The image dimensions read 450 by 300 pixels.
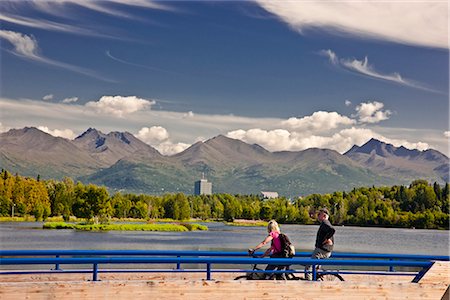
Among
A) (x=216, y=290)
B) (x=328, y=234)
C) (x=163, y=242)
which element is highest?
(x=328, y=234)

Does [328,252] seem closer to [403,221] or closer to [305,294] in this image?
[305,294]

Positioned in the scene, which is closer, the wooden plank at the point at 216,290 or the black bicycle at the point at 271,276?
the wooden plank at the point at 216,290

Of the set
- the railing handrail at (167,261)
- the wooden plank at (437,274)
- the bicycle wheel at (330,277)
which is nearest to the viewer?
the railing handrail at (167,261)

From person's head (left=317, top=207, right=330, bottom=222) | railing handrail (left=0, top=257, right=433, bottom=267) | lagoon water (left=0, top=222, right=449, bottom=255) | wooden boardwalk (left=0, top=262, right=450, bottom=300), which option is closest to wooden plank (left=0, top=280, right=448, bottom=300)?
wooden boardwalk (left=0, top=262, right=450, bottom=300)

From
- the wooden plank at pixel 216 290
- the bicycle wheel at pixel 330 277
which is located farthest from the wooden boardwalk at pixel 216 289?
the bicycle wheel at pixel 330 277

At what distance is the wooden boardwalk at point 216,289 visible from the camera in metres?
15.5

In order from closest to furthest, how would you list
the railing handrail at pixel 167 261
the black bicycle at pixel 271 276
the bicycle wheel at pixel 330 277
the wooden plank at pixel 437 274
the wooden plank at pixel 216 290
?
the wooden plank at pixel 216 290
the railing handrail at pixel 167 261
the black bicycle at pixel 271 276
the wooden plank at pixel 437 274
the bicycle wheel at pixel 330 277

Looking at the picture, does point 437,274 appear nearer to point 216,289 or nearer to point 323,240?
point 323,240

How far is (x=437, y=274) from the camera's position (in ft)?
57.8

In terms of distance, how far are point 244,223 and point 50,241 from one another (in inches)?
4705

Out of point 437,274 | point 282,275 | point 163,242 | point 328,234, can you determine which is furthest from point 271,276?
point 163,242

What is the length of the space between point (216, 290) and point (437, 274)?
577 centimetres

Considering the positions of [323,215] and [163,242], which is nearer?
[323,215]

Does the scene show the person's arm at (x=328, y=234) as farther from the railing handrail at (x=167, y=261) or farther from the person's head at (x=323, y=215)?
the railing handrail at (x=167, y=261)
